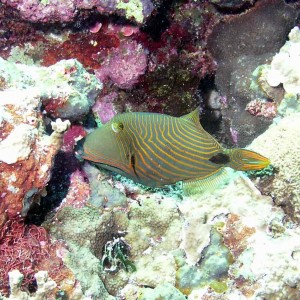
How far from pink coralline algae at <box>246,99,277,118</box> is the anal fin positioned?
2.17 metres

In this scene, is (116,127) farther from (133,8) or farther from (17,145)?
(133,8)

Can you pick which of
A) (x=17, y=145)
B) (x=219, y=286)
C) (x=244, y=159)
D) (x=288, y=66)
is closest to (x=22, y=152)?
(x=17, y=145)

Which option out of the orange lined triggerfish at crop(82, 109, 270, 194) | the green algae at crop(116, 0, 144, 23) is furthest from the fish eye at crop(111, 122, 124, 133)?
the green algae at crop(116, 0, 144, 23)

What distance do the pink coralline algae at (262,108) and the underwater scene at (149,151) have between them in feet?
0.07

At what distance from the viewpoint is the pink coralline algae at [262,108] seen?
4.70 metres

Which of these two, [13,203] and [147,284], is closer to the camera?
[13,203]

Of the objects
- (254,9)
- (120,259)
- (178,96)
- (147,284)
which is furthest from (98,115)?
(254,9)

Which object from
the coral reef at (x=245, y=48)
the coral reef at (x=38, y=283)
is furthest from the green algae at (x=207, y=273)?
the coral reef at (x=245, y=48)

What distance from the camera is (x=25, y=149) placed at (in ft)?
8.89

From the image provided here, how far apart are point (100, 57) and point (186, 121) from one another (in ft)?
6.82

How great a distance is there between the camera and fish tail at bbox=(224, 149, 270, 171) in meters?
2.54

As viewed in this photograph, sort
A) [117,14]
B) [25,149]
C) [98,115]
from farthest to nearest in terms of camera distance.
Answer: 1. [98,115]
2. [117,14]
3. [25,149]

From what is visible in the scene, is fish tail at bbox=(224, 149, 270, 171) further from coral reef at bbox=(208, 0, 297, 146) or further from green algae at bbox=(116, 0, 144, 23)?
coral reef at bbox=(208, 0, 297, 146)

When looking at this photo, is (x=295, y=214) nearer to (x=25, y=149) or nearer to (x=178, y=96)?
(x=178, y=96)
